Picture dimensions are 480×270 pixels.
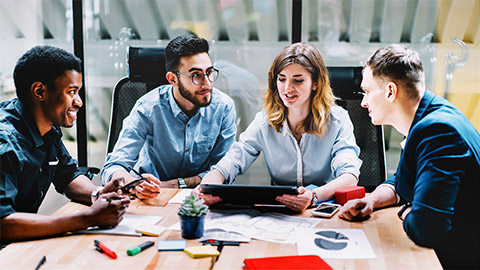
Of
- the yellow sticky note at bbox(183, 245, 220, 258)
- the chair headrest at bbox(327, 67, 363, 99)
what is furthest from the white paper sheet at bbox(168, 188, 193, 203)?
the chair headrest at bbox(327, 67, 363, 99)

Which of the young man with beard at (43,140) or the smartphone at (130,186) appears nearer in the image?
the young man with beard at (43,140)

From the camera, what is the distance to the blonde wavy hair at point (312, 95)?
2.33m

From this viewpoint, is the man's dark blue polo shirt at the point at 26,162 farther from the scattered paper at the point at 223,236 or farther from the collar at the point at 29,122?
the scattered paper at the point at 223,236

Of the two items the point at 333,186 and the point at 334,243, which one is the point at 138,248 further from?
the point at 333,186

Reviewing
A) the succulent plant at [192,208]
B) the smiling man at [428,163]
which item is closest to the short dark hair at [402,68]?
the smiling man at [428,163]

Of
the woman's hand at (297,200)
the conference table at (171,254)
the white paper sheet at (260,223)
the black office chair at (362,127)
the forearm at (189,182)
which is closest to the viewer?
the conference table at (171,254)

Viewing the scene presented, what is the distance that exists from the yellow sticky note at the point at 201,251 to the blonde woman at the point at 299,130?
0.90m

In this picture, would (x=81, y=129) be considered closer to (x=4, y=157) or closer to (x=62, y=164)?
(x=62, y=164)

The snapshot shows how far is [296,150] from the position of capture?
234cm

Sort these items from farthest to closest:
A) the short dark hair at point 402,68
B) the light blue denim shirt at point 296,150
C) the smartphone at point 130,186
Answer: the light blue denim shirt at point 296,150 < the smartphone at point 130,186 < the short dark hair at point 402,68

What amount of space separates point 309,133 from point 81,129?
2.11 meters

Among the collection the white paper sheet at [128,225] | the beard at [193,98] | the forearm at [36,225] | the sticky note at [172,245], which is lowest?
the white paper sheet at [128,225]

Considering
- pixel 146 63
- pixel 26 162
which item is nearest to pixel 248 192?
pixel 26 162

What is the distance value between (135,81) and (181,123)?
0.40 meters
